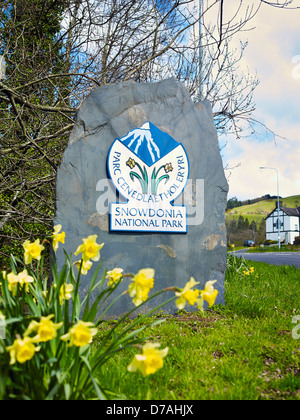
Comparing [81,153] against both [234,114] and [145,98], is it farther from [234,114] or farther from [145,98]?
[234,114]

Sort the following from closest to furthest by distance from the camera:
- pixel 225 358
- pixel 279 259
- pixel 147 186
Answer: pixel 225 358, pixel 147 186, pixel 279 259

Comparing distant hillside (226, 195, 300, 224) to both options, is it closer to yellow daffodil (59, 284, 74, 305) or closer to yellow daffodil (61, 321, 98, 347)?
yellow daffodil (59, 284, 74, 305)

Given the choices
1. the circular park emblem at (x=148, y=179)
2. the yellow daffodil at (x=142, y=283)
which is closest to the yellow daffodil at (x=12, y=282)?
the yellow daffodil at (x=142, y=283)

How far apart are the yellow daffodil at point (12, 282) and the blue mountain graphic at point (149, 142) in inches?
95.6

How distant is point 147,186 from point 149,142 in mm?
565

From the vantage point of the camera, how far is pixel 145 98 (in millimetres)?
4398

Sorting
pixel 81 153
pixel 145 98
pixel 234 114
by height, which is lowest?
pixel 81 153

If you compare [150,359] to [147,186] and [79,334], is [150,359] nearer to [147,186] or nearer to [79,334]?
[79,334]

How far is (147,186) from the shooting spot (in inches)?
169

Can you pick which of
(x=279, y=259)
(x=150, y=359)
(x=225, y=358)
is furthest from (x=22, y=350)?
(x=279, y=259)

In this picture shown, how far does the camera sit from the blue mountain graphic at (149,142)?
4262 millimetres
